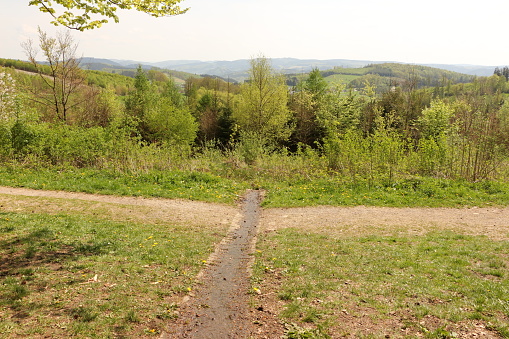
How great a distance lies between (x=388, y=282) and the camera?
22.1ft

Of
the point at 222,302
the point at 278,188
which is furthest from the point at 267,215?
the point at 222,302

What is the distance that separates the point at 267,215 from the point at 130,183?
7.73 m

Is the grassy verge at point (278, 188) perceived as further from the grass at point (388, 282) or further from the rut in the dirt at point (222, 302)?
the rut in the dirt at point (222, 302)

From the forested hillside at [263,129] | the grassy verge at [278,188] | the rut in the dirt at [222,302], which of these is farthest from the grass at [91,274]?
the forested hillside at [263,129]

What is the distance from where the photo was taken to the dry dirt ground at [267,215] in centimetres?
1092

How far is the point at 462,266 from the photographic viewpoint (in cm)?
751

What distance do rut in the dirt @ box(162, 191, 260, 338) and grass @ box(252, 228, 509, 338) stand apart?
510 mm

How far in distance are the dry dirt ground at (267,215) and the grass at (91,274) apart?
1.28 meters

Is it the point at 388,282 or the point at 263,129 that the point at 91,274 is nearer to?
the point at 388,282

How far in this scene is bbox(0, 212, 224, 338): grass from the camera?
199 inches

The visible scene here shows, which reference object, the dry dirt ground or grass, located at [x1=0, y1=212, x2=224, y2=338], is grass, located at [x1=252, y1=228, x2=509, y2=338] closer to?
the dry dirt ground

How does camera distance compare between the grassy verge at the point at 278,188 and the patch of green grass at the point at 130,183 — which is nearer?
the grassy verge at the point at 278,188

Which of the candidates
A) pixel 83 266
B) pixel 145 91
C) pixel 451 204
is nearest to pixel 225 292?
pixel 83 266

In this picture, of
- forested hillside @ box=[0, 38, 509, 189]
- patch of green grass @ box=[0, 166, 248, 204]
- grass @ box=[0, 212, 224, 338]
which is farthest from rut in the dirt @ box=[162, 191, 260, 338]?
forested hillside @ box=[0, 38, 509, 189]
